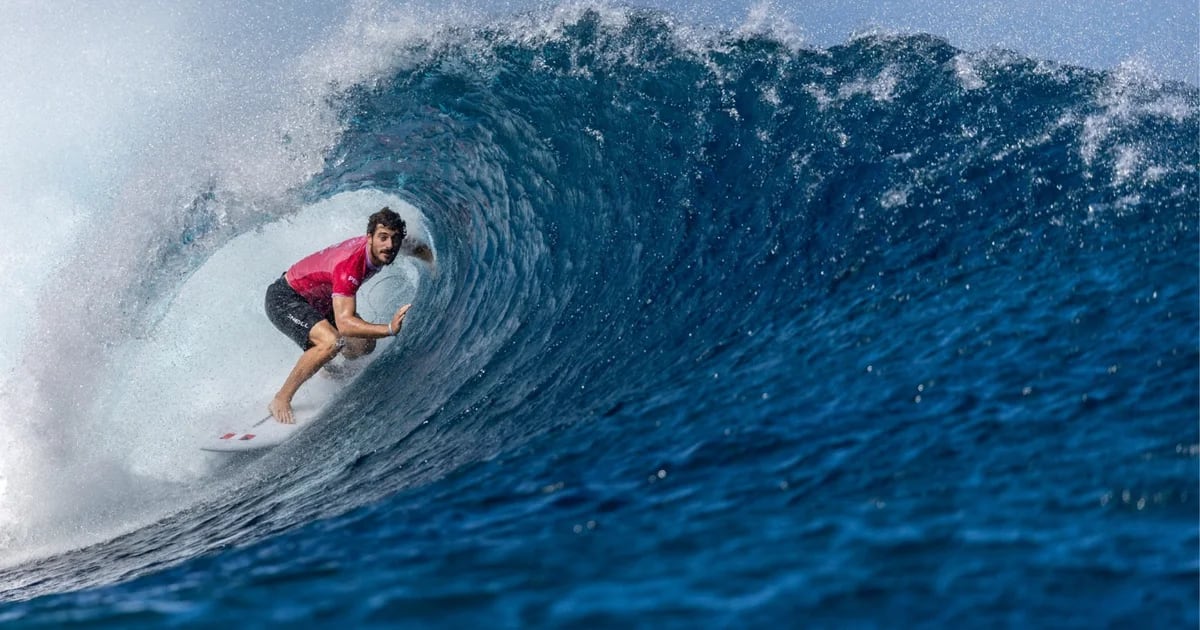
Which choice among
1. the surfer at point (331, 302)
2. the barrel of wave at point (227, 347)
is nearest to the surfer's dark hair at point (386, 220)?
the surfer at point (331, 302)

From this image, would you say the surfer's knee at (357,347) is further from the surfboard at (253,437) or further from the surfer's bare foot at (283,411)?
the surfboard at (253,437)

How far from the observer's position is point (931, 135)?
24.6 ft

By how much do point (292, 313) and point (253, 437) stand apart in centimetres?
104

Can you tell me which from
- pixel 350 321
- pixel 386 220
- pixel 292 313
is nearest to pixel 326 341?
pixel 350 321

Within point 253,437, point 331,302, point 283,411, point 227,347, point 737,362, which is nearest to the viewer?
point 737,362

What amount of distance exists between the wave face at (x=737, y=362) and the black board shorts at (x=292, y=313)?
0.64m

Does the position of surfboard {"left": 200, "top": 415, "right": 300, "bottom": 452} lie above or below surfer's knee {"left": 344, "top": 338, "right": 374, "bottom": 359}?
below

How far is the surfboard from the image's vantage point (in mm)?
7180

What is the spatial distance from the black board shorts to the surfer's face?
838 millimetres

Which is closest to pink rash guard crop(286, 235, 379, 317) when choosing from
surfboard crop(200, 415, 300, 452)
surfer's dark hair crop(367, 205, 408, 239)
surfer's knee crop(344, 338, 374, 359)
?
surfer's dark hair crop(367, 205, 408, 239)

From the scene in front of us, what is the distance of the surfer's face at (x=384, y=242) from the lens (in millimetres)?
7004

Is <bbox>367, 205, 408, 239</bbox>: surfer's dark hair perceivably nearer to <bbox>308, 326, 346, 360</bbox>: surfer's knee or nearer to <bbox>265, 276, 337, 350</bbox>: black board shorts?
<bbox>308, 326, 346, 360</bbox>: surfer's knee

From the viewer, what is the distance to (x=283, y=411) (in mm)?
A: 7453

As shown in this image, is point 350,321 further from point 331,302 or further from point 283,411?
point 283,411
